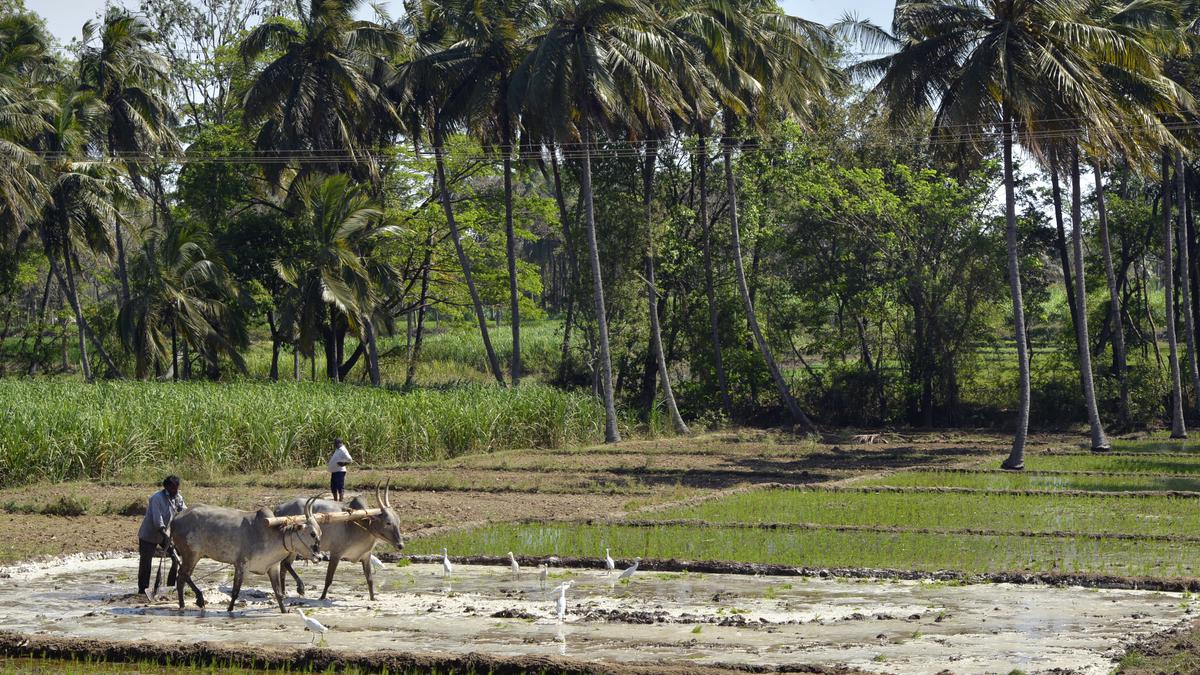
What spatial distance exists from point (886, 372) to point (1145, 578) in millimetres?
27448

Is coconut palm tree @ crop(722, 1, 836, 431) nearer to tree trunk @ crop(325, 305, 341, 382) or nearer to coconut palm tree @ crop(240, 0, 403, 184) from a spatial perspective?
coconut palm tree @ crop(240, 0, 403, 184)

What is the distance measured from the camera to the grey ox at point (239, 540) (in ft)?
41.8

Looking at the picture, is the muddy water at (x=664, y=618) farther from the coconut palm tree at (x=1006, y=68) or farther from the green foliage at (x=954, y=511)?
the coconut palm tree at (x=1006, y=68)

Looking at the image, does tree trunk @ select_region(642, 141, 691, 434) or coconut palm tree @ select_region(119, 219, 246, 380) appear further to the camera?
coconut palm tree @ select_region(119, 219, 246, 380)

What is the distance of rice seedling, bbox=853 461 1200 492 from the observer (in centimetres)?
2394

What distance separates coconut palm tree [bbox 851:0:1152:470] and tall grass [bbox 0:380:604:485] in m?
11.6

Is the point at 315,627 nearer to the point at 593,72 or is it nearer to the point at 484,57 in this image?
the point at 593,72

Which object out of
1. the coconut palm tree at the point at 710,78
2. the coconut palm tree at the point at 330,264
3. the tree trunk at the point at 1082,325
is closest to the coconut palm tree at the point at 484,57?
the coconut palm tree at the point at 330,264

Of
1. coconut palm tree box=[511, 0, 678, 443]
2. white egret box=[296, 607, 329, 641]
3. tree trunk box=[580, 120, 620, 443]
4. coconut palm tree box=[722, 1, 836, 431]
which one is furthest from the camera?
coconut palm tree box=[722, 1, 836, 431]

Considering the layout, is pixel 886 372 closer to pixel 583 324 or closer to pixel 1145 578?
pixel 583 324

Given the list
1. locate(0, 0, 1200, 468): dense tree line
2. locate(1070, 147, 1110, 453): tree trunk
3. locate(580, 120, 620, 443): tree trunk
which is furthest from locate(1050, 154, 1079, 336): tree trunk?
locate(580, 120, 620, 443): tree trunk

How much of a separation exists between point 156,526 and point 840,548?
27.7ft

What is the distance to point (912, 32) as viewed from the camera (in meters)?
28.4

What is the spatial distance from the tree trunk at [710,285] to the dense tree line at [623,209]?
0.54ft
